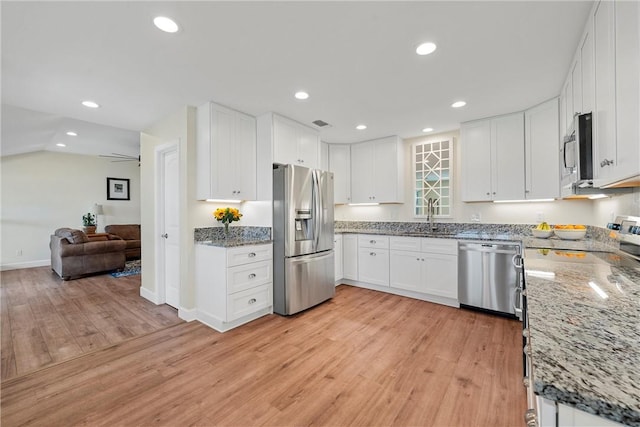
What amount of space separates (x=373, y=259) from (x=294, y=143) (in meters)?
2.13

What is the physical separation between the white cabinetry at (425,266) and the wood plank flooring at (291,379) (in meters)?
0.63

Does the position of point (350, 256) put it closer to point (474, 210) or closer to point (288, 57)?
point (474, 210)

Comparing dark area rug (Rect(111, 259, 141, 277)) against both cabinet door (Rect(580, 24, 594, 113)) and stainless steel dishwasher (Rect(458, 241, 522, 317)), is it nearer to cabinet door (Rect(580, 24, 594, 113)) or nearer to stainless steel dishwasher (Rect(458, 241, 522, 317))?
stainless steel dishwasher (Rect(458, 241, 522, 317))

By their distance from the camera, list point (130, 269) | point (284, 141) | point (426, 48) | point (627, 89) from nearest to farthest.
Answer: point (627, 89)
point (426, 48)
point (284, 141)
point (130, 269)

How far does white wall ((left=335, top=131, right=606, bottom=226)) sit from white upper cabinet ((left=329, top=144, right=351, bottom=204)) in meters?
0.45

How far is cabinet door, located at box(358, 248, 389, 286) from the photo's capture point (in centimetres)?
402

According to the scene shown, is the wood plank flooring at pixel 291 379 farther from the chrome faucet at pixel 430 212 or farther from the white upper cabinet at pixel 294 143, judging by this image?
the white upper cabinet at pixel 294 143

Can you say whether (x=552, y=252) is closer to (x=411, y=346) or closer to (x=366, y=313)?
(x=411, y=346)

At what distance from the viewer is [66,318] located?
3184mm

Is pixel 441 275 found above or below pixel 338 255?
below

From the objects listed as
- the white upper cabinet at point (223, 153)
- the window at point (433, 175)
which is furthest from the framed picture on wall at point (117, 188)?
the window at point (433, 175)

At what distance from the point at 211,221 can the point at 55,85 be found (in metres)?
1.94

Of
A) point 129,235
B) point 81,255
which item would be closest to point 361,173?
point 81,255

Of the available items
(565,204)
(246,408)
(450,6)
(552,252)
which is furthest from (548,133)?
(246,408)
